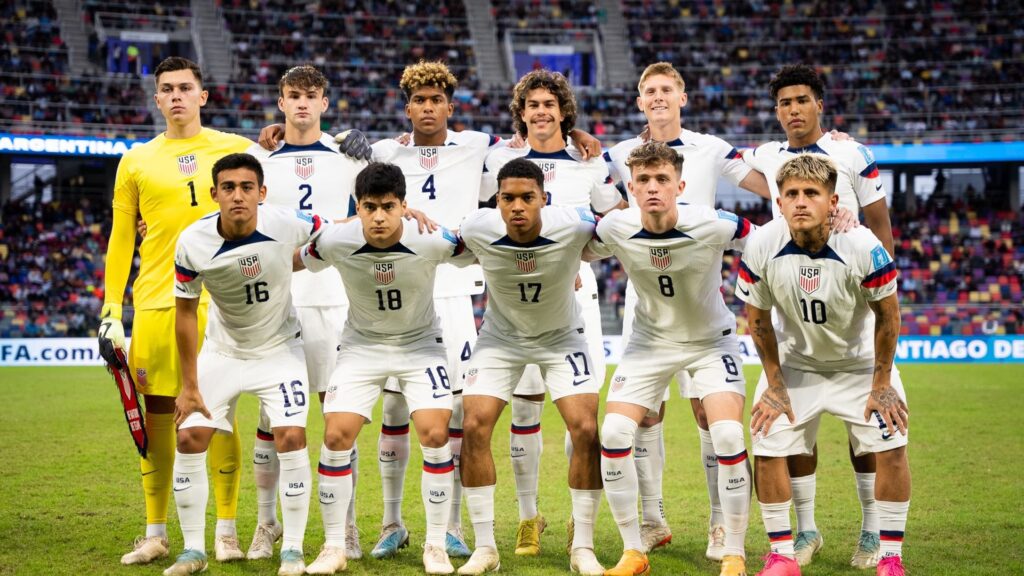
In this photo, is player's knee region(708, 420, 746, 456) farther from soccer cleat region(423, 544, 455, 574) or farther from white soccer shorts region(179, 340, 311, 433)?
white soccer shorts region(179, 340, 311, 433)

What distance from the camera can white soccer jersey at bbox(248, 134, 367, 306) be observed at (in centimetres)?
645

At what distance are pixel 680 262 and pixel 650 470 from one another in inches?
57.1

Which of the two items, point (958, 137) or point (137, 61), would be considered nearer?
point (958, 137)

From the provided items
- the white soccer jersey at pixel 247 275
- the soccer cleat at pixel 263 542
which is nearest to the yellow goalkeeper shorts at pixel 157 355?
the white soccer jersey at pixel 247 275

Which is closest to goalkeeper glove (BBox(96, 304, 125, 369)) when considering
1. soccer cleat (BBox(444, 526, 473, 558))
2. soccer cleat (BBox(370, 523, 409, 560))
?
soccer cleat (BBox(370, 523, 409, 560))

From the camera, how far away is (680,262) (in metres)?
5.46

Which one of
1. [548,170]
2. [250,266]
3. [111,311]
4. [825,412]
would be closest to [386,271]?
[250,266]

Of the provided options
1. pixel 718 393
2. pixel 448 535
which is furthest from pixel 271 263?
pixel 718 393

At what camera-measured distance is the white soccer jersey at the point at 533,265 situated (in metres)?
5.57

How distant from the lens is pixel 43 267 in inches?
1053

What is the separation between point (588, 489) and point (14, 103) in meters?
26.0

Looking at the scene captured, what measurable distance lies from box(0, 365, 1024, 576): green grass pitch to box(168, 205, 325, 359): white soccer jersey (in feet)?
4.34

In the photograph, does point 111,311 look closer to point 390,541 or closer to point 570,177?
point 390,541

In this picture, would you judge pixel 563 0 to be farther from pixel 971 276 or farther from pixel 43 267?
pixel 43 267
